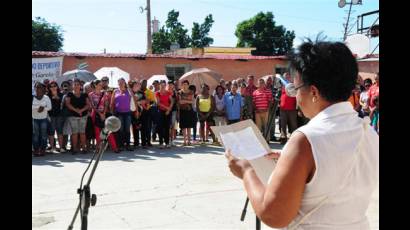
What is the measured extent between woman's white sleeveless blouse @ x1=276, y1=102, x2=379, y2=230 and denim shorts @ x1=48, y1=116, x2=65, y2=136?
8889 millimetres

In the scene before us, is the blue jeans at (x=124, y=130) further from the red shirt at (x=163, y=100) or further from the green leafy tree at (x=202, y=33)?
the green leafy tree at (x=202, y=33)

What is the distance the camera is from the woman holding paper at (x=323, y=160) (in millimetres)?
1588

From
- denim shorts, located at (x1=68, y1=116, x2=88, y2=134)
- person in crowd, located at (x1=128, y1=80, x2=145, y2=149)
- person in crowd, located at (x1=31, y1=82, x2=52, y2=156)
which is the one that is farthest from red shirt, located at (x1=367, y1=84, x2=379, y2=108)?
person in crowd, located at (x1=31, y1=82, x2=52, y2=156)

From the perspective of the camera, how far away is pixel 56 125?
32.5ft

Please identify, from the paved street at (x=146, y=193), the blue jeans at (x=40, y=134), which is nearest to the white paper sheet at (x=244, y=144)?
the paved street at (x=146, y=193)

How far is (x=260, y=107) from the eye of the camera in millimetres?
11211

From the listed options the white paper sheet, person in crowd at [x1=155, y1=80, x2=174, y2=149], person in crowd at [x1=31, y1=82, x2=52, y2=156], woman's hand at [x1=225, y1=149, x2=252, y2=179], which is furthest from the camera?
person in crowd at [x1=155, y1=80, x2=174, y2=149]

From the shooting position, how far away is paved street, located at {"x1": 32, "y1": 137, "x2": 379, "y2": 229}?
502 centimetres

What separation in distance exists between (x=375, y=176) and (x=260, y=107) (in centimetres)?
945

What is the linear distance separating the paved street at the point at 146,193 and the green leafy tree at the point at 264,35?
49704mm

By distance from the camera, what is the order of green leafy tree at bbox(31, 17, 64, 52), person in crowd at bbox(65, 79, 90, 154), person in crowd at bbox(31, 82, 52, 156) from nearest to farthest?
person in crowd at bbox(31, 82, 52, 156) → person in crowd at bbox(65, 79, 90, 154) → green leafy tree at bbox(31, 17, 64, 52)

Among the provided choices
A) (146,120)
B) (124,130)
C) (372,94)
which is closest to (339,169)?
(124,130)

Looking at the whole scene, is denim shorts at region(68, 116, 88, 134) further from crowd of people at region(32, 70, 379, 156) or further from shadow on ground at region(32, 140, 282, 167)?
shadow on ground at region(32, 140, 282, 167)
